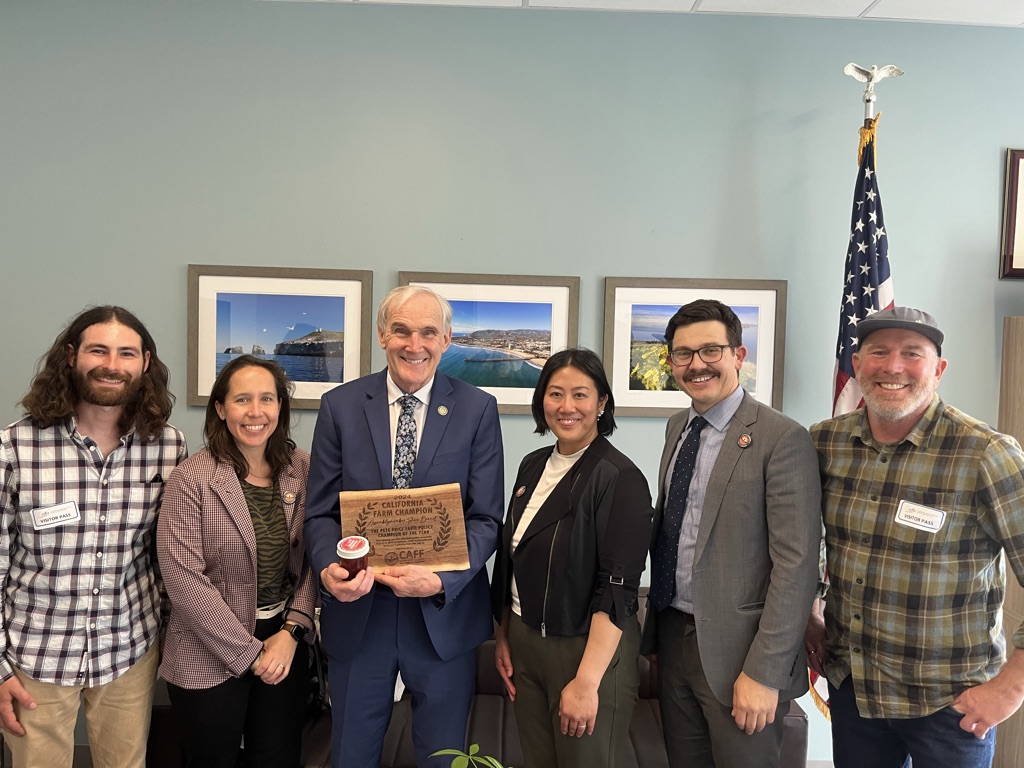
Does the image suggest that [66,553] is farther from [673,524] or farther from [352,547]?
[673,524]

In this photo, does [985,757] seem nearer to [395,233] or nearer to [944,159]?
[944,159]

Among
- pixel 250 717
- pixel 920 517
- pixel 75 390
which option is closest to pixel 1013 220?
pixel 920 517

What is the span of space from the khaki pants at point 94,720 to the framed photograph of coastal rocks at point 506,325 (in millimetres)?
1804

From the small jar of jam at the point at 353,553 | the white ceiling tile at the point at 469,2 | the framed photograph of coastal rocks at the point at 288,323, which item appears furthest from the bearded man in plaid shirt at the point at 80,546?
the white ceiling tile at the point at 469,2

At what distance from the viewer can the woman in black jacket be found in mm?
1787

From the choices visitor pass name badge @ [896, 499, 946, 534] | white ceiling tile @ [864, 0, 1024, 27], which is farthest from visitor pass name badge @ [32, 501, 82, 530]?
white ceiling tile @ [864, 0, 1024, 27]

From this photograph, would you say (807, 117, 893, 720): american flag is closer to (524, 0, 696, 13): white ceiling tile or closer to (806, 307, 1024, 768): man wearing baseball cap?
(524, 0, 696, 13): white ceiling tile

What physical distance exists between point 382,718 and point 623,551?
91cm

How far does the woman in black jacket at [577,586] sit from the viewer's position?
179 centimetres

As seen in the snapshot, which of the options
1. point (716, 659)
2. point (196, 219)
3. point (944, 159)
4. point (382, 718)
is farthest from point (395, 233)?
point (944, 159)

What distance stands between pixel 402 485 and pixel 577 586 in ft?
1.95

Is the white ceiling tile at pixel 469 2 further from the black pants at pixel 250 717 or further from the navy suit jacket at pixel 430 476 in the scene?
the black pants at pixel 250 717

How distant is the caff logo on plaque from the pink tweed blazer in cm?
45

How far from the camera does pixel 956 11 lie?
10.4 ft
